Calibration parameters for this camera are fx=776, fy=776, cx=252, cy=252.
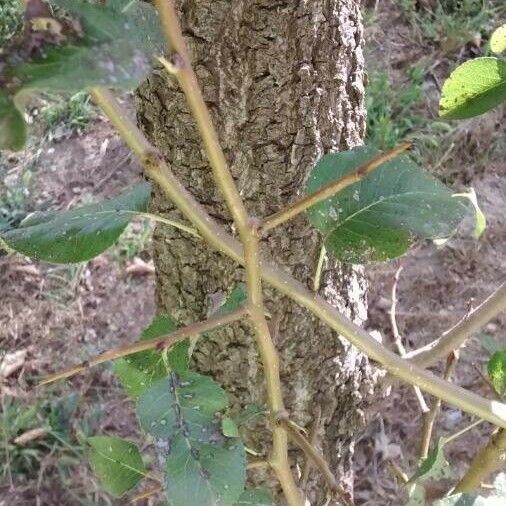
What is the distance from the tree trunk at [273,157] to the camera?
33.4 inches

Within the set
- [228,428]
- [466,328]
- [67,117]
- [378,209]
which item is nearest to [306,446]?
[228,428]

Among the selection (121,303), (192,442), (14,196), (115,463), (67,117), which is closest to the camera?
Result: (192,442)

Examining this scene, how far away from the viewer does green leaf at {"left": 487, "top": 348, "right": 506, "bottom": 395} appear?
0.83 m

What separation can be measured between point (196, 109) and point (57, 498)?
1.51m

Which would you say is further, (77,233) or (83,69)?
(77,233)

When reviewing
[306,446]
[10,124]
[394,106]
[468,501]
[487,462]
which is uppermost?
[10,124]

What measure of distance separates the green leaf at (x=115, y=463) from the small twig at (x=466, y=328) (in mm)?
318

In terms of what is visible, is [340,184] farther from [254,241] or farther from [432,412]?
[432,412]

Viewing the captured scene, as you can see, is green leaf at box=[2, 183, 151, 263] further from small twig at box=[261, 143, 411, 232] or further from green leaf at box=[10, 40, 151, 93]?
green leaf at box=[10, 40, 151, 93]

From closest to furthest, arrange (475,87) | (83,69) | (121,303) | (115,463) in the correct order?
1. (83,69)
2. (475,87)
3. (115,463)
4. (121,303)

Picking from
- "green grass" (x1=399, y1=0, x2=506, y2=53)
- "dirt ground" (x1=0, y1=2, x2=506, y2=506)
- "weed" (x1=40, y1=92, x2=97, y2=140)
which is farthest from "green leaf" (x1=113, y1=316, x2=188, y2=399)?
"green grass" (x1=399, y1=0, x2=506, y2=53)

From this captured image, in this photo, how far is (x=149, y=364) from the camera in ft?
2.29

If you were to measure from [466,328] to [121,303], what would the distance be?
4.25 ft

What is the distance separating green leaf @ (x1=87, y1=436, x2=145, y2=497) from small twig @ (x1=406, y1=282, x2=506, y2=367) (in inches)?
12.5
